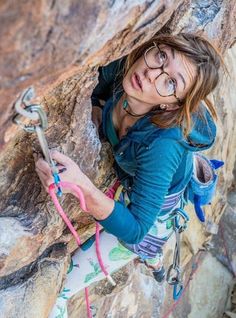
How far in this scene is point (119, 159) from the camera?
Result: 2.34 meters

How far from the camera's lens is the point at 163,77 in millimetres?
2047

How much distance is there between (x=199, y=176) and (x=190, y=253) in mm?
2722

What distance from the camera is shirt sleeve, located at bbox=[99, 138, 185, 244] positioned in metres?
2.08

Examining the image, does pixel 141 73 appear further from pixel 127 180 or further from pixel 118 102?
pixel 127 180

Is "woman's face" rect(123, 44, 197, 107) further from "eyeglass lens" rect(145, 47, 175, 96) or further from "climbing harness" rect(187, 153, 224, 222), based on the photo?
"climbing harness" rect(187, 153, 224, 222)

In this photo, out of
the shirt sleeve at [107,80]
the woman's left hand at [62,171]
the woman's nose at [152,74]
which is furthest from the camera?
the shirt sleeve at [107,80]

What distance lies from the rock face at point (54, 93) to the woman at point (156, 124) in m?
0.13

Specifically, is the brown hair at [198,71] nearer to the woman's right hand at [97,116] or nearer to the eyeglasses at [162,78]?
the eyeglasses at [162,78]

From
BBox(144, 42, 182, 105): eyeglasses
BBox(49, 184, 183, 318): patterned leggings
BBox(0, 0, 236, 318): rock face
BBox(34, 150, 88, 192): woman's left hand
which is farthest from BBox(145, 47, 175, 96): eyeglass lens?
BBox(49, 184, 183, 318): patterned leggings

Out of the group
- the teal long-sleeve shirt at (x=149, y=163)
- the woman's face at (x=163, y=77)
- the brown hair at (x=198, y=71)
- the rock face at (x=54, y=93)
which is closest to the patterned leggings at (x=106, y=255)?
the rock face at (x=54, y=93)

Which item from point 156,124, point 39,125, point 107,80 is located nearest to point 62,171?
point 39,125

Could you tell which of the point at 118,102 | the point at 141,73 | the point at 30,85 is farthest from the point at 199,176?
the point at 30,85

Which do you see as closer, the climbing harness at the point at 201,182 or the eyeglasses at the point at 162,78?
the eyeglasses at the point at 162,78

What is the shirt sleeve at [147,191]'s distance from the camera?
2.08m
